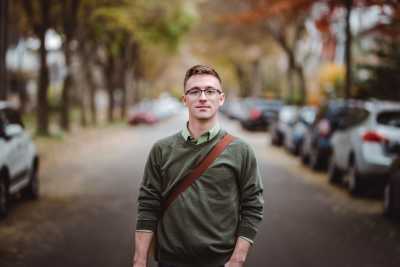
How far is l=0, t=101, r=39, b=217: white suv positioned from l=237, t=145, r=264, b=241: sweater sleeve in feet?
23.0

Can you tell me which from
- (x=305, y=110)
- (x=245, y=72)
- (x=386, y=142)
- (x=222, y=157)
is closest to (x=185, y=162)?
(x=222, y=157)

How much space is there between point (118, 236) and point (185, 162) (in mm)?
5574

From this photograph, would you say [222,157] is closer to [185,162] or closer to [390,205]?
[185,162]

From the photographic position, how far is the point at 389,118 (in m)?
12.7

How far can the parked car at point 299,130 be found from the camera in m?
21.2

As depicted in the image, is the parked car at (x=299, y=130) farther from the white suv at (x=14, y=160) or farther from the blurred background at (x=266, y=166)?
the white suv at (x=14, y=160)

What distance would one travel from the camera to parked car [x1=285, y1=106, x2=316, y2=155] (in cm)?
2125

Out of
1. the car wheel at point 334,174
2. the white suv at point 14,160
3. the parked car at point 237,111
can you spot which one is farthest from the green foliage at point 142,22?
the white suv at point 14,160

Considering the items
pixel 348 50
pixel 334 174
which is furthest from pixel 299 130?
pixel 334 174

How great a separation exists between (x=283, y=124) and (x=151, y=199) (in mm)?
21257

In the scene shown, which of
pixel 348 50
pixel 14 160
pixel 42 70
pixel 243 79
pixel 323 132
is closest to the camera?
pixel 14 160

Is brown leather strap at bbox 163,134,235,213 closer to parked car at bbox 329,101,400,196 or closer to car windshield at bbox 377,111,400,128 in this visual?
parked car at bbox 329,101,400,196

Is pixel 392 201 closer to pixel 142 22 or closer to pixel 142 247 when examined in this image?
pixel 142 247

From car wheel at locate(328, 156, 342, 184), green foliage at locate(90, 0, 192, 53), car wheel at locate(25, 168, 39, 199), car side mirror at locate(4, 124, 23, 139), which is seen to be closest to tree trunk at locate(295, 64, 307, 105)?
green foliage at locate(90, 0, 192, 53)
